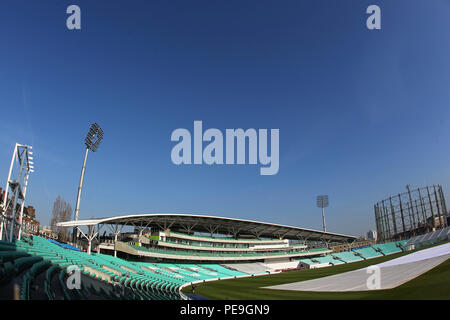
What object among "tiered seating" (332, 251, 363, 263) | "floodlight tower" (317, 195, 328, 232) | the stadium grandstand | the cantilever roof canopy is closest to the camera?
the stadium grandstand

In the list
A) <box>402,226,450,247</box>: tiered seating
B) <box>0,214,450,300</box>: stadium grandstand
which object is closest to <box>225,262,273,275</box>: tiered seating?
<box>0,214,450,300</box>: stadium grandstand

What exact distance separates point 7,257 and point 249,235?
7210 centimetres

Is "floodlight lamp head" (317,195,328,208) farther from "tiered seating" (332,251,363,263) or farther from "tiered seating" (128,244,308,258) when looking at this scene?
"tiered seating" (332,251,363,263)

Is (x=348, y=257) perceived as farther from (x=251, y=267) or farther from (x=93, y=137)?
(x=93, y=137)

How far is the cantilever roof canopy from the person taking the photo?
4633cm

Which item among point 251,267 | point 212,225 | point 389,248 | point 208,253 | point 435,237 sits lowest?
point 251,267

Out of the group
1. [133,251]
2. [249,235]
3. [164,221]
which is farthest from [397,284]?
[249,235]

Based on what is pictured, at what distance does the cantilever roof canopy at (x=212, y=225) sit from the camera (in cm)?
4633

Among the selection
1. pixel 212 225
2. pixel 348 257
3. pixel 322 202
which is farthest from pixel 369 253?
pixel 322 202

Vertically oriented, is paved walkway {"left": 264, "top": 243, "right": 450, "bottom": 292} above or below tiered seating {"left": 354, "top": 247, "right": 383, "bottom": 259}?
above

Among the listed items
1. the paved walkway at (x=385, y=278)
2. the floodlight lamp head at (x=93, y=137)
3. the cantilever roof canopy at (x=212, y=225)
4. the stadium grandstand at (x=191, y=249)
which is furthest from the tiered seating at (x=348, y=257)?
the floodlight lamp head at (x=93, y=137)

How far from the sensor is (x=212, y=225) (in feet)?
210

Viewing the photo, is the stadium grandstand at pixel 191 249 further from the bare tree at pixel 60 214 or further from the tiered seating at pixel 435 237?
the bare tree at pixel 60 214
